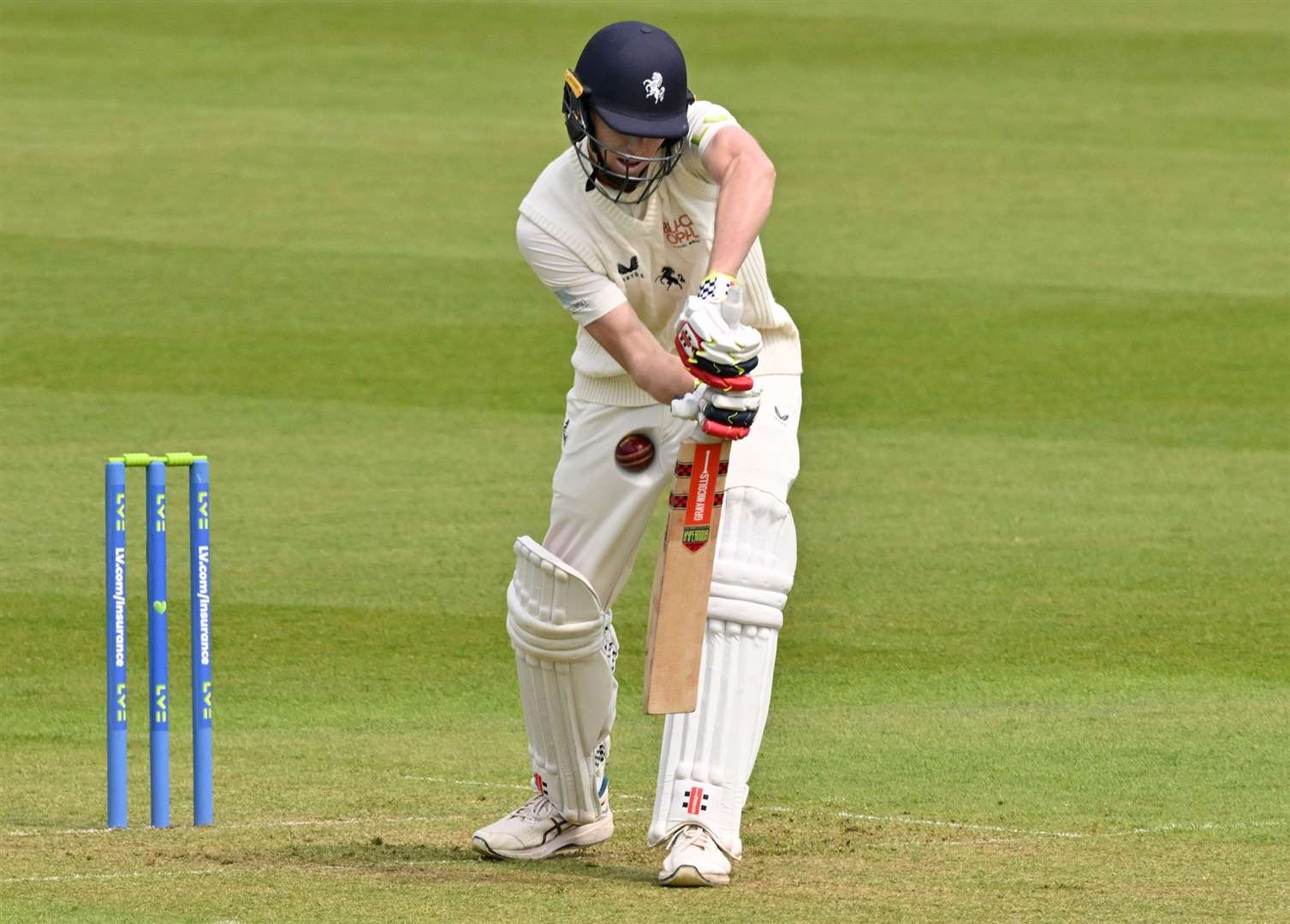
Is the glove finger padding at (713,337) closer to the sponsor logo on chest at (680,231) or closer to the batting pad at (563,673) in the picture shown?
the sponsor logo on chest at (680,231)

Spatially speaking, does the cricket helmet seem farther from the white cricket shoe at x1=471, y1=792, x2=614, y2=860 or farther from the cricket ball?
the white cricket shoe at x1=471, y1=792, x2=614, y2=860

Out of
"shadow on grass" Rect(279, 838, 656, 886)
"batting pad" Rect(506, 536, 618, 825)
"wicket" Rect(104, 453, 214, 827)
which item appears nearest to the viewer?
"shadow on grass" Rect(279, 838, 656, 886)

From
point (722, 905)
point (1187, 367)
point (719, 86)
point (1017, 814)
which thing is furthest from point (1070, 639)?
point (719, 86)

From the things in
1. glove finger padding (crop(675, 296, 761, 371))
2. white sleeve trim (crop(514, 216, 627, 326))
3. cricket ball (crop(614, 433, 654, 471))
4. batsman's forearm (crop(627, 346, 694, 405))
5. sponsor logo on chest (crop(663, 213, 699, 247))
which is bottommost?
cricket ball (crop(614, 433, 654, 471))

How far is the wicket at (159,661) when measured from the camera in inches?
209

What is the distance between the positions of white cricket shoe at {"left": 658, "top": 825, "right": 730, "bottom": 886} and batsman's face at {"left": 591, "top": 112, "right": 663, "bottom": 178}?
1263 millimetres

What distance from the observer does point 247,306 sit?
14.6m

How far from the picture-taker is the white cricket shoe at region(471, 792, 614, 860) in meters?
5.09

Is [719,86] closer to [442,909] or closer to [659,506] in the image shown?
[659,506]

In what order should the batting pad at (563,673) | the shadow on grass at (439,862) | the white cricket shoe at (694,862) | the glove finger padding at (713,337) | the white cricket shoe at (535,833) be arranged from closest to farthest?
the glove finger padding at (713,337)
the white cricket shoe at (694,862)
the shadow on grass at (439,862)
the batting pad at (563,673)
the white cricket shoe at (535,833)

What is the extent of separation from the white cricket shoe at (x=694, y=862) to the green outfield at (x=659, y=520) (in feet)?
0.21

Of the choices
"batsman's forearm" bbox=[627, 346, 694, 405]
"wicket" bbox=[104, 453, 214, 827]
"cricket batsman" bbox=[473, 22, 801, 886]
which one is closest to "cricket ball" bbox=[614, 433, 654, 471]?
"cricket batsman" bbox=[473, 22, 801, 886]

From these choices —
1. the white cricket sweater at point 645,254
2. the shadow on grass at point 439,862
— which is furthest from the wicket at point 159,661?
the white cricket sweater at point 645,254

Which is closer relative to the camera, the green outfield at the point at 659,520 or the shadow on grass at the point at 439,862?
the shadow on grass at the point at 439,862
